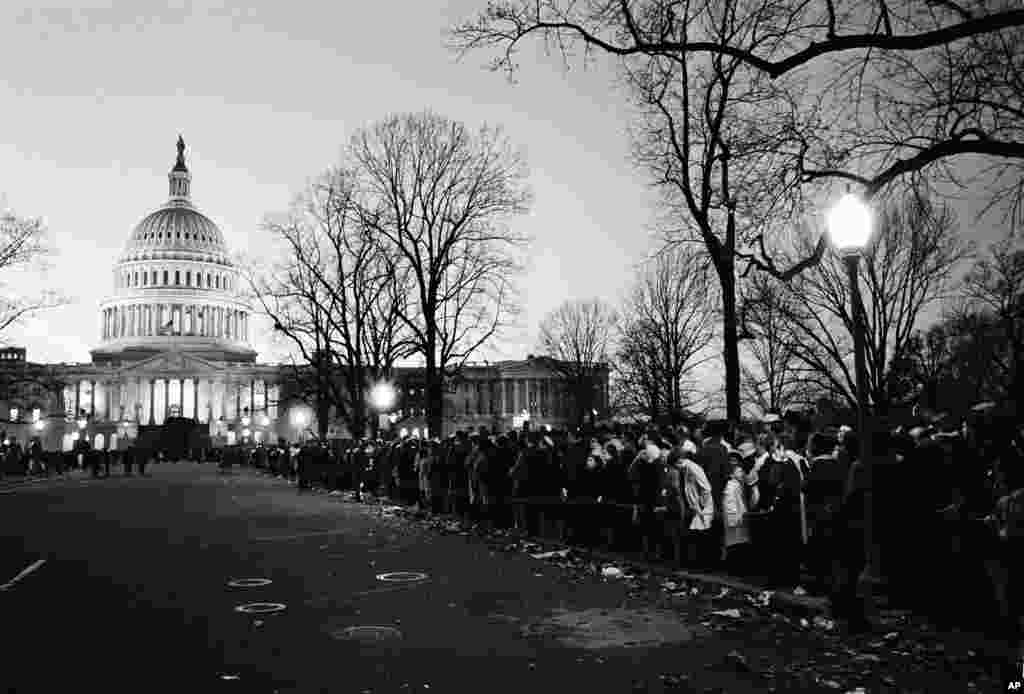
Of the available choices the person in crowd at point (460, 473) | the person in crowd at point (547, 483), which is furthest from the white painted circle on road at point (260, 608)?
the person in crowd at point (460, 473)

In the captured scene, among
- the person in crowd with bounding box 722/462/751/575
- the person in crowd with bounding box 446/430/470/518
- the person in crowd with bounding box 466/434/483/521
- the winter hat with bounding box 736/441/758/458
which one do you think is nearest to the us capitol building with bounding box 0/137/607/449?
the person in crowd with bounding box 446/430/470/518

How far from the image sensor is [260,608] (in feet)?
33.1

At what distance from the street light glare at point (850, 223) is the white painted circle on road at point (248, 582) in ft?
27.6

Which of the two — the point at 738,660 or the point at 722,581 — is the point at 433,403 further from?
the point at 738,660

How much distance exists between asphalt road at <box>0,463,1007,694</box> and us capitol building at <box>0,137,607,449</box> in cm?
12255

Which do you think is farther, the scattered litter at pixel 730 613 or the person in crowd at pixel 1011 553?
the scattered litter at pixel 730 613

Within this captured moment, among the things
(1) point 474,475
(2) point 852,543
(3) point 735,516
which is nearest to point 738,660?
(2) point 852,543

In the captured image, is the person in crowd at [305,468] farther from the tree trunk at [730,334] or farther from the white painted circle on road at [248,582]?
the white painted circle on road at [248,582]

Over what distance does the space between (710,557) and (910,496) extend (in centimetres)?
341

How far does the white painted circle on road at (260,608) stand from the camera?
9938 mm

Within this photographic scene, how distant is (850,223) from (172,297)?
561 ft

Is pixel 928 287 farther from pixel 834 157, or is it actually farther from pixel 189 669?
pixel 189 669

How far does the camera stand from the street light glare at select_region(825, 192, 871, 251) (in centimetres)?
1052

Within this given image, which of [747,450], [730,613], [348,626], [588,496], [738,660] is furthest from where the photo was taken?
[588,496]
